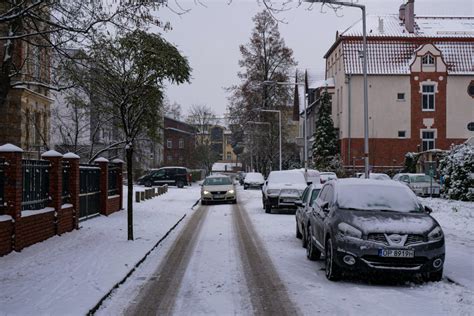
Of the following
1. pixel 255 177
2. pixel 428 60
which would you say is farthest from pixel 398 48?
pixel 255 177

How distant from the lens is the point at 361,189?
10242 millimetres

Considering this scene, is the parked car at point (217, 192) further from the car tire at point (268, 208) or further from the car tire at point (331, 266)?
the car tire at point (331, 266)

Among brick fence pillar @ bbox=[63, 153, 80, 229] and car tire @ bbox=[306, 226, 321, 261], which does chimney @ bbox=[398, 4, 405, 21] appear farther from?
car tire @ bbox=[306, 226, 321, 261]

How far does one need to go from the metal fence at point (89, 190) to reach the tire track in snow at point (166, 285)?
460cm

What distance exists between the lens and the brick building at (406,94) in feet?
168

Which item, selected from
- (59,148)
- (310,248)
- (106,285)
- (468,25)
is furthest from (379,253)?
(468,25)

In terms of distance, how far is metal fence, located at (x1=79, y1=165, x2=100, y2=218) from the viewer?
18.0 meters

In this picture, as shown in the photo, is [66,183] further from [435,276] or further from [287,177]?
[287,177]

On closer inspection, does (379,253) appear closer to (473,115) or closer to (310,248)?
(310,248)

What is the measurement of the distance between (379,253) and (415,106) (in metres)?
45.6

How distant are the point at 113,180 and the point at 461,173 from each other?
1485 centimetres

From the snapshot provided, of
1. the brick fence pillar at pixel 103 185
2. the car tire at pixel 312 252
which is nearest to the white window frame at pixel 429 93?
the brick fence pillar at pixel 103 185

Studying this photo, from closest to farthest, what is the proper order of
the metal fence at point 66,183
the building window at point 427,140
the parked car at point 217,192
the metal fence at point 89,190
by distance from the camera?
the metal fence at point 66,183
the metal fence at point 89,190
the parked car at point 217,192
the building window at point 427,140

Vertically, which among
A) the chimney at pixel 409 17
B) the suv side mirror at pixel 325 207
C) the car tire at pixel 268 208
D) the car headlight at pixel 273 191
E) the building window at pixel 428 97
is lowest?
the car tire at pixel 268 208
